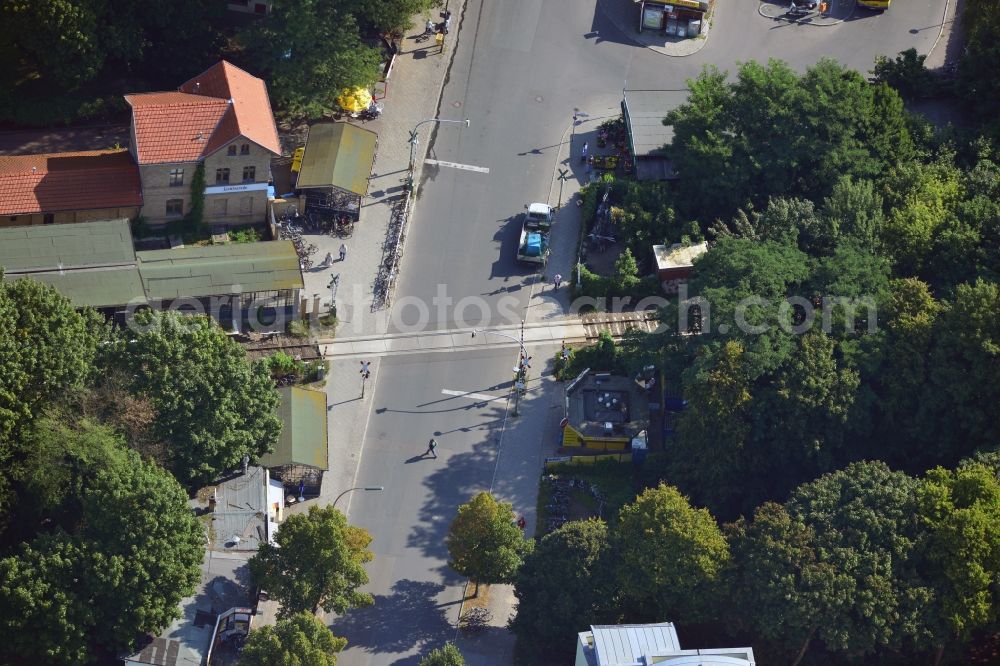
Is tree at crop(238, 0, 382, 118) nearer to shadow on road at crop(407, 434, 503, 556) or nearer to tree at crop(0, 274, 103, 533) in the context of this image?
tree at crop(0, 274, 103, 533)

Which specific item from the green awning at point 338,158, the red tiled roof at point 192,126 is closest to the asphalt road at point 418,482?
the green awning at point 338,158

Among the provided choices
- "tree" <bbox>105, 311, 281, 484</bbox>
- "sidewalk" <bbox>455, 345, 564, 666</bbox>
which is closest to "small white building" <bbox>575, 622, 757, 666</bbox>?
"sidewalk" <bbox>455, 345, 564, 666</bbox>

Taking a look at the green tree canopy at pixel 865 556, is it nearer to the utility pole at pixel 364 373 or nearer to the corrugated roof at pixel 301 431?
the corrugated roof at pixel 301 431

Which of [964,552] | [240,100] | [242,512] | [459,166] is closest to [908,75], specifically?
[459,166]

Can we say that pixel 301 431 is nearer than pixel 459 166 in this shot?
Yes

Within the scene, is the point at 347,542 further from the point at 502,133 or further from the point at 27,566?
the point at 502,133

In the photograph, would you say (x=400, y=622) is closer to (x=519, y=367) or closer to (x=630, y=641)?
(x=630, y=641)

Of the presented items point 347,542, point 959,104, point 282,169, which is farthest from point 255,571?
point 959,104
